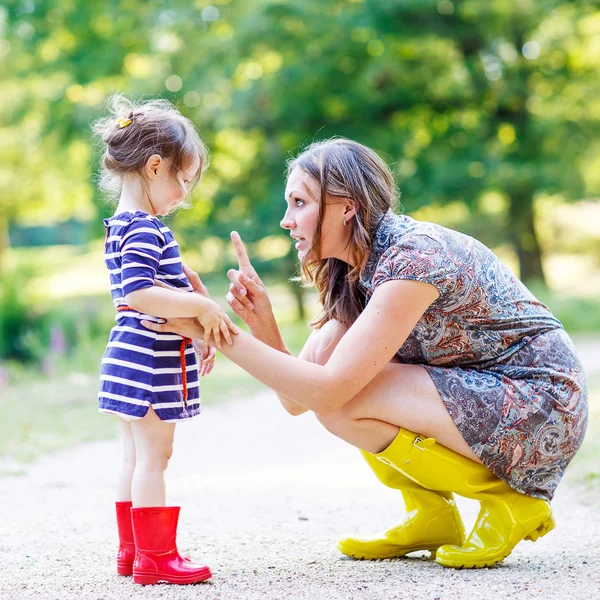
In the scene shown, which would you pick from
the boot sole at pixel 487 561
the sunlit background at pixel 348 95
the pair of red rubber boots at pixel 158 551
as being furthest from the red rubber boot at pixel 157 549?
the sunlit background at pixel 348 95

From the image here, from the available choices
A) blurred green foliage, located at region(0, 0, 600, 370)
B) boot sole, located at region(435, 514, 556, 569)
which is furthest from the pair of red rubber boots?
blurred green foliage, located at region(0, 0, 600, 370)

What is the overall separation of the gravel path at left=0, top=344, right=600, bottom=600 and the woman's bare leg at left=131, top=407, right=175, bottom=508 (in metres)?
0.24

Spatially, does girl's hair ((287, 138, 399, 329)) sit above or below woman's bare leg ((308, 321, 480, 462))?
above

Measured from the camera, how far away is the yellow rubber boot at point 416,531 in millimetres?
2635

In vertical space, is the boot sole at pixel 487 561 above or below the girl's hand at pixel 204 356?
below

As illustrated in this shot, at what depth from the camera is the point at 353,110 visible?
42.1 feet

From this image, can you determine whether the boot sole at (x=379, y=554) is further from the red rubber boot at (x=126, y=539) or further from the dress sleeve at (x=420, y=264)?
the dress sleeve at (x=420, y=264)

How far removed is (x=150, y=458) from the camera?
2.34 meters

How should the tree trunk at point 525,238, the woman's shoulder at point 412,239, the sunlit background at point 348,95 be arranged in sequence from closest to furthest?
the woman's shoulder at point 412,239, the sunlit background at point 348,95, the tree trunk at point 525,238

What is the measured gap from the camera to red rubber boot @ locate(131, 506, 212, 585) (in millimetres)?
2283

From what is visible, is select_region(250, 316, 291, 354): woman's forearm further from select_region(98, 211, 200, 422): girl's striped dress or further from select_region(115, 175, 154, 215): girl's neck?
select_region(115, 175, 154, 215): girl's neck

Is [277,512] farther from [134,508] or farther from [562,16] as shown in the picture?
[562,16]

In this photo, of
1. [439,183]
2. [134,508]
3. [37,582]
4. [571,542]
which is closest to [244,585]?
[134,508]

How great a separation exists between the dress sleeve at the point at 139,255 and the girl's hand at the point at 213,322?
16cm
